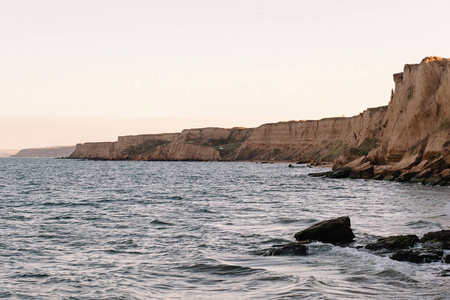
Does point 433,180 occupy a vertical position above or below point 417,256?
above

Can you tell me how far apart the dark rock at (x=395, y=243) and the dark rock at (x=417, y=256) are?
1270mm

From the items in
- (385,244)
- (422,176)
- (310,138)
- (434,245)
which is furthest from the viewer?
(310,138)

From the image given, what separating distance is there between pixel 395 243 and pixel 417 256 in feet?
6.83

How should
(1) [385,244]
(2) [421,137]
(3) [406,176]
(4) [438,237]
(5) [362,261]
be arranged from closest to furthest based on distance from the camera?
(5) [362,261]
(1) [385,244]
(4) [438,237]
(3) [406,176]
(2) [421,137]

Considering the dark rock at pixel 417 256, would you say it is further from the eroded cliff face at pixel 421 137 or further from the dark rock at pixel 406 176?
the dark rock at pixel 406 176

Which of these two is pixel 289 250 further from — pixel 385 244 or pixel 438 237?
pixel 438 237

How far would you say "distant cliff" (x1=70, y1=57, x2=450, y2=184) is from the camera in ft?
167

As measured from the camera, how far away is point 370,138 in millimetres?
89062

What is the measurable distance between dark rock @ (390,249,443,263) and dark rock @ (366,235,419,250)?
1270mm

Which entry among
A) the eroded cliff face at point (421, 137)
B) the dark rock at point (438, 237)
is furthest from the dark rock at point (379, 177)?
the dark rock at point (438, 237)

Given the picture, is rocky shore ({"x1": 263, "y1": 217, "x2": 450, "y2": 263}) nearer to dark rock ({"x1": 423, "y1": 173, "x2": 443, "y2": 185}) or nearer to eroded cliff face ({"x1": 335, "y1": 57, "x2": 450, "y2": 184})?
dark rock ({"x1": 423, "y1": 173, "x2": 443, "y2": 185})

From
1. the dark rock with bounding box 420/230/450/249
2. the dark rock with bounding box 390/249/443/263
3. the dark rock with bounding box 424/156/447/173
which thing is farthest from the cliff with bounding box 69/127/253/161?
the dark rock with bounding box 390/249/443/263

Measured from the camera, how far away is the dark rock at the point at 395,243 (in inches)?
600

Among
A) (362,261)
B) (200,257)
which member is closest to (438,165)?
(362,261)
